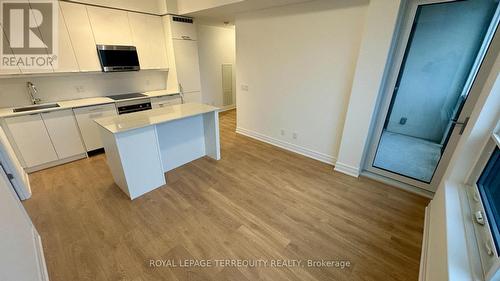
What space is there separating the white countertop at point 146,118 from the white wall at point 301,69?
4.32 ft

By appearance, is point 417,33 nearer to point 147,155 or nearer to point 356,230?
point 356,230

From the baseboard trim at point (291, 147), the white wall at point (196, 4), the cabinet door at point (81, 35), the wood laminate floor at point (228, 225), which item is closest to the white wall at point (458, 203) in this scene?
the wood laminate floor at point (228, 225)

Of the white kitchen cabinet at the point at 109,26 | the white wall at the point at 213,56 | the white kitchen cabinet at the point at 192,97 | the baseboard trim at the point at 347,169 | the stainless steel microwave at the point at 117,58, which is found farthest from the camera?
the white wall at the point at 213,56

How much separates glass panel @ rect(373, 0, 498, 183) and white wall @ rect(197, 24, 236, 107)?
14.5 ft

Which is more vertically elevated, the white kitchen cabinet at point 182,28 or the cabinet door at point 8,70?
the white kitchen cabinet at point 182,28

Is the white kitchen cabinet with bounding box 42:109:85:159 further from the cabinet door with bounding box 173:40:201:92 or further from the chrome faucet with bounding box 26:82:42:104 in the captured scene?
the cabinet door with bounding box 173:40:201:92

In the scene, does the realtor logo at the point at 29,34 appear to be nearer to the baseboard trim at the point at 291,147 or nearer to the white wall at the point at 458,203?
the baseboard trim at the point at 291,147

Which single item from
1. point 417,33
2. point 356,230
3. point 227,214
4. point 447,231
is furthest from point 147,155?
point 417,33

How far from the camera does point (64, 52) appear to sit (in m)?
3.19

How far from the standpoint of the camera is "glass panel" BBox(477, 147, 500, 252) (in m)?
1.15

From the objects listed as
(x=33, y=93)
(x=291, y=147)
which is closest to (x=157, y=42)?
(x=33, y=93)

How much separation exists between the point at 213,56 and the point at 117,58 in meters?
2.47

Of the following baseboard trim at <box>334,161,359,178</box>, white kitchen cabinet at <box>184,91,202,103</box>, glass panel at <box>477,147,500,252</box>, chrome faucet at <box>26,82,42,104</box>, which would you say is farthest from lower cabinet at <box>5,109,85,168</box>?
glass panel at <box>477,147,500,252</box>

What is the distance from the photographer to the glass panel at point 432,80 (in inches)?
78.8
